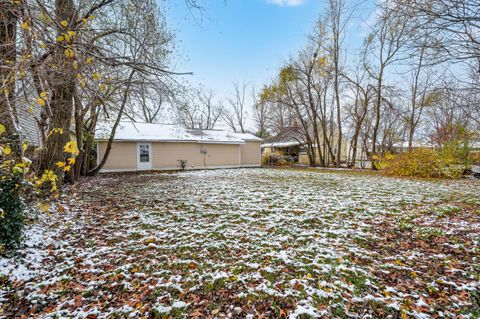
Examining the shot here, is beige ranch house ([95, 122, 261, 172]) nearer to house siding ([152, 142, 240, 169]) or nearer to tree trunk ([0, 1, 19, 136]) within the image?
house siding ([152, 142, 240, 169])

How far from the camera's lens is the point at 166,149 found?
15562mm

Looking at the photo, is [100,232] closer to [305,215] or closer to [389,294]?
[305,215]

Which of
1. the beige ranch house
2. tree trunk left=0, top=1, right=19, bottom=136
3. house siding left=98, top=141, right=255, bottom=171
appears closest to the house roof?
the beige ranch house

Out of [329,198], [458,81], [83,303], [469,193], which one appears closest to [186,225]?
[83,303]

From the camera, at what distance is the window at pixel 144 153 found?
Result: 48.8 feet

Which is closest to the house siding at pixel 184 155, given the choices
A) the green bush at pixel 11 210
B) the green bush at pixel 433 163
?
the green bush at pixel 433 163

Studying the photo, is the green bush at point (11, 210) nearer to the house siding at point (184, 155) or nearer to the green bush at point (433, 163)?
the house siding at point (184, 155)

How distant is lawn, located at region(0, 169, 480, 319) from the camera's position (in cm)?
216

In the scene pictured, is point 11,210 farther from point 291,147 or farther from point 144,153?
point 291,147

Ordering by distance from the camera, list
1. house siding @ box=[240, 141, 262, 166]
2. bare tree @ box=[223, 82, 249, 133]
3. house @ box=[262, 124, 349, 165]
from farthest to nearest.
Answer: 1. bare tree @ box=[223, 82, 249, 133]
2. house @ box=[262, 124, 349, 165]
3. house siding @ box=[240, 141, 262, 166]

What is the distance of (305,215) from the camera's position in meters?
4.73

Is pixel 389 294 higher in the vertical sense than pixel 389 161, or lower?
lower

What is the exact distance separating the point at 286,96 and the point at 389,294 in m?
17.2

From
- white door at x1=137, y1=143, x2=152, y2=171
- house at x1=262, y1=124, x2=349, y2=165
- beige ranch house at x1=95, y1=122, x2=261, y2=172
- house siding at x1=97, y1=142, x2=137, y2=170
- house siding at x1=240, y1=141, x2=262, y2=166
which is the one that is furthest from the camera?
house at x1=262, y1=124, x2=349, y2=165
